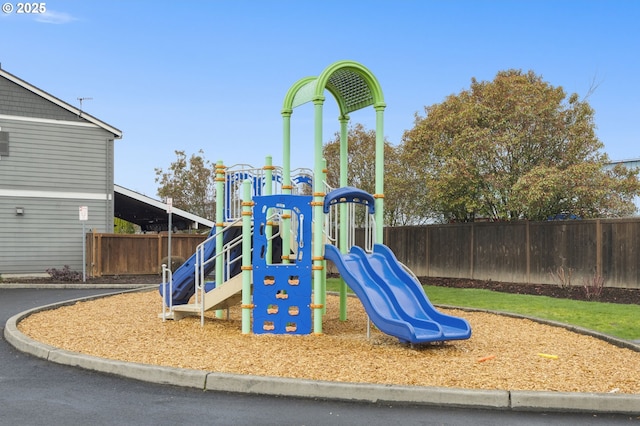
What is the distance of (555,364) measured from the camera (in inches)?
311

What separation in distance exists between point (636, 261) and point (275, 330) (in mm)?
11208

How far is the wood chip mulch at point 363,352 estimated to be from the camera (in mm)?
6984

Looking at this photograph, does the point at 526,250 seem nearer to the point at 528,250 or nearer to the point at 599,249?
the point at 528,250

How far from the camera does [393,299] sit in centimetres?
912

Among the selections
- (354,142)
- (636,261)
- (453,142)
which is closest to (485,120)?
(453,142)

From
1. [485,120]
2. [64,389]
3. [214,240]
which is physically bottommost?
[64,389]

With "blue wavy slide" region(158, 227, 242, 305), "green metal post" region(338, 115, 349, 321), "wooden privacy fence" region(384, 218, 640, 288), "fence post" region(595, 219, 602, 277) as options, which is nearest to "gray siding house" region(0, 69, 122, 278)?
"wooden privacy fence" region(384, 218, 640, 288)

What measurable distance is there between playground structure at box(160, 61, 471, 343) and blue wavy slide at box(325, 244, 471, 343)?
0.01 meters

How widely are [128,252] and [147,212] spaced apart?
6536 mm

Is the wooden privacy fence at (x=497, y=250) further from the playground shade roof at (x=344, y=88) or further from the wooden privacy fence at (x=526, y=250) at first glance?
the playground shade roof at (x=344, y=88)

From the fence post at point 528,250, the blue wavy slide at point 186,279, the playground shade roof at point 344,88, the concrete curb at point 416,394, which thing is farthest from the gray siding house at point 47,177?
the concrete curb at point 416,394

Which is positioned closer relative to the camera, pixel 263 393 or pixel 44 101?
pixel 263 393

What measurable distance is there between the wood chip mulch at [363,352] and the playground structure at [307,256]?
1.11 ft

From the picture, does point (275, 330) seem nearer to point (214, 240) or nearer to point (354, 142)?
point (214, 240)
